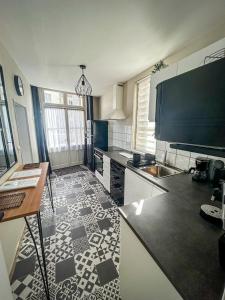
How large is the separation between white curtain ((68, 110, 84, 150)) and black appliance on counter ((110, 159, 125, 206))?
2.34 m

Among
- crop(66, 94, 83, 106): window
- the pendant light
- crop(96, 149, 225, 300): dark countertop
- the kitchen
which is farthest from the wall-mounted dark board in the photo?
crop(66, 94, 83, 106): window

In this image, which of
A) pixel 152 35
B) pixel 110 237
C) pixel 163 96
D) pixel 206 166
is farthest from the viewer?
pixel 110 237

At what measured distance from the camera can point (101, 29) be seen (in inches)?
52.5

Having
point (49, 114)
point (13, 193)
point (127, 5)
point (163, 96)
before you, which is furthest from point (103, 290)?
point (49, 114)

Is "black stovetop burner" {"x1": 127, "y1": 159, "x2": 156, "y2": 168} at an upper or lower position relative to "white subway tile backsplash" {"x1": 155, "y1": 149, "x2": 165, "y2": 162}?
lower

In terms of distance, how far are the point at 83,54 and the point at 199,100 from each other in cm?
188

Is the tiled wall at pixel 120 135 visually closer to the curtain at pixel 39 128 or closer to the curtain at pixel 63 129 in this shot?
the curtain at pixel 63 129

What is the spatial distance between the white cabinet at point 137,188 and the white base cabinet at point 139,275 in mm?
650

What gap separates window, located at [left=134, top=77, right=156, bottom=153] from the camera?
7.92 ft

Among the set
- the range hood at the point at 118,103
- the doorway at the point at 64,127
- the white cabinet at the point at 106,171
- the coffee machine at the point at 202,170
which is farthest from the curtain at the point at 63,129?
the coffee machine at the point at 202,170

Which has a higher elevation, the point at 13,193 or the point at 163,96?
the point at 163,96

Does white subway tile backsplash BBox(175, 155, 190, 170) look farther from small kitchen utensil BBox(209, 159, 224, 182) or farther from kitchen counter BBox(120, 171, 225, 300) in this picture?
kitchen counter BBox(120, 171, 225, 300)

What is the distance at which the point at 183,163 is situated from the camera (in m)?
1.70

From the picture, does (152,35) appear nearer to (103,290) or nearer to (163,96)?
(163,96)
